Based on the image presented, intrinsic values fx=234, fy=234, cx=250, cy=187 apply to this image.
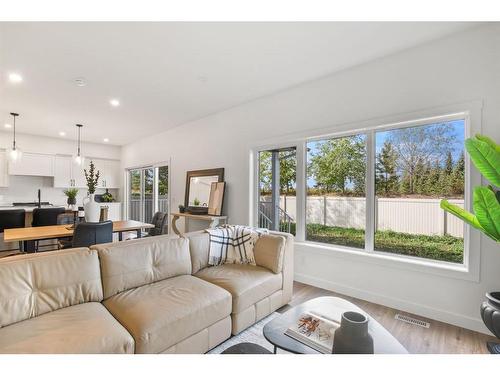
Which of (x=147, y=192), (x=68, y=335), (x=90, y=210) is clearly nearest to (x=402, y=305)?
(x=68, y=335)

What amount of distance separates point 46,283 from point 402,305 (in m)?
3.13

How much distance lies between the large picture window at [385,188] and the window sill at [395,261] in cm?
6

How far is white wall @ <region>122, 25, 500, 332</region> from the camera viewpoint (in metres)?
2.05

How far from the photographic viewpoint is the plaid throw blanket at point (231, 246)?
2.56 meters

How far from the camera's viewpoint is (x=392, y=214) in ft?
8.79

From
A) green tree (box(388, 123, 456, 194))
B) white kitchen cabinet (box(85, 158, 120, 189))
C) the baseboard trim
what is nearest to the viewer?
the baseboard trim

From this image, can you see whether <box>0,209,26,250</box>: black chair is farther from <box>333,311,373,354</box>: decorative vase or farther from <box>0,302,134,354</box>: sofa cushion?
<box>333,311,373,354</box>: decorative vase

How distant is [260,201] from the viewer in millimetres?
3844

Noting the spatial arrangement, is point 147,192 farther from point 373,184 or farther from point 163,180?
point 373,184

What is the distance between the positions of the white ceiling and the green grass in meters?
1.99

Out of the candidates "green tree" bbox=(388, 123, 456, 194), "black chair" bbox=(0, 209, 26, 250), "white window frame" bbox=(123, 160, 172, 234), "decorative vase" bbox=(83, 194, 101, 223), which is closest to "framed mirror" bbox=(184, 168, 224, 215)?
"white window frame" bbox=(123, 160, 172, 234)

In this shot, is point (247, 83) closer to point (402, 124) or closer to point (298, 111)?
point (298, 111)
